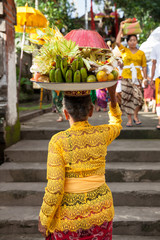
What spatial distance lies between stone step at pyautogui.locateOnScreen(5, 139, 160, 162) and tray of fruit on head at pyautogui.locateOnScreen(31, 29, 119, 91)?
9.27 feet

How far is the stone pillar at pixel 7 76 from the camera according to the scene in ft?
15.8

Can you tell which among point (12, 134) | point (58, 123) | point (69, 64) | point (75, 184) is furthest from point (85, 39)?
point (58, 123)

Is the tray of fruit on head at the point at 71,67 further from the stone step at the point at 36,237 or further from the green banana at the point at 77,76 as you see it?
the stone step at the point at 36,237

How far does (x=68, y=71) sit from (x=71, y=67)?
0.05 m

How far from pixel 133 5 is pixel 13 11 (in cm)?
1466

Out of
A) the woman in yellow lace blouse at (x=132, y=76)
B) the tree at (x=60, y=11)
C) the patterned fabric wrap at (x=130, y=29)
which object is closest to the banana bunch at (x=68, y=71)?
the woman in yellow lace blouse at (x=132, y=76)

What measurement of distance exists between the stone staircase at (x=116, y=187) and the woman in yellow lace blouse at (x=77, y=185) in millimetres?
1736

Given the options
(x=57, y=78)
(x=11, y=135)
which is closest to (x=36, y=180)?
(x=11, y=135)

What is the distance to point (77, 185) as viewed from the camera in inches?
75.5

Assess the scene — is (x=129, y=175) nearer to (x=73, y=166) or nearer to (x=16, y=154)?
(x=16, y=154)

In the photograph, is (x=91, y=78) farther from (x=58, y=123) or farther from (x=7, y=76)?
(x=58, y=123)

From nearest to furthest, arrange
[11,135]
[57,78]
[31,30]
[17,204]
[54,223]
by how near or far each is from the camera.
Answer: [57,78] < [54,223] < [17,204] < [11,135] < [31,30]

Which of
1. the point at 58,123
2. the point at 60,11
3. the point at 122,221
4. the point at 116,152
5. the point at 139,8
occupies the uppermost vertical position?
the point at 139,8

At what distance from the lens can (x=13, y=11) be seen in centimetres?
526
